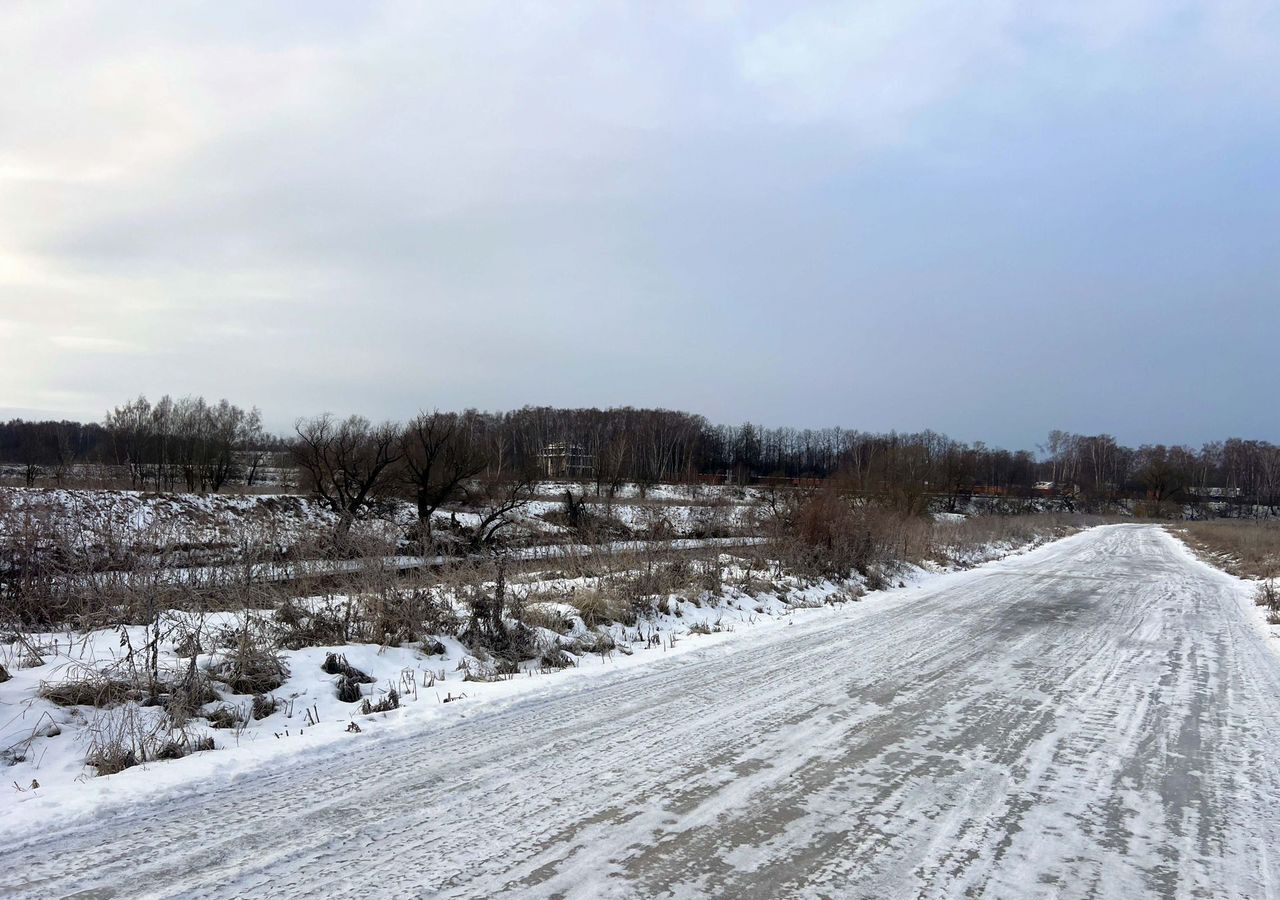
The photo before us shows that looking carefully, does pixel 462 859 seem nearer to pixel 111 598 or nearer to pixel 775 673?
pixel 775 673

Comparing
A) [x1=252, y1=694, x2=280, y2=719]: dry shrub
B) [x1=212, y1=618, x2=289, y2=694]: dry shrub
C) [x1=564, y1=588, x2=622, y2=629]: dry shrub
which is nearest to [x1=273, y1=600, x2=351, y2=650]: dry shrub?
[x1=212, y1=618, x2=289, y2=694]: dry shrub

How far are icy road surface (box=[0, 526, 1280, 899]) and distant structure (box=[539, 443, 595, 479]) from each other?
207 feet

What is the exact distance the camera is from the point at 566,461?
83.5 m

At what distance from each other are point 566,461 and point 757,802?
79.6m

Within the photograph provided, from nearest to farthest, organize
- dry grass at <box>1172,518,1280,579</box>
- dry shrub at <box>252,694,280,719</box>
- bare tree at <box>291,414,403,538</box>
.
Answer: dry shrub at <box>252,694,280,719</box> → dry grass at <box>1172,518,1280,579</box> → bare tree at <box>291,414,403,538</box>

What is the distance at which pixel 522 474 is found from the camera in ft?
131

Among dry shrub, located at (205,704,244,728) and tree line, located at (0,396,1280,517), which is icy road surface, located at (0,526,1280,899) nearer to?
dry shrub, located at (205,704,244,728)

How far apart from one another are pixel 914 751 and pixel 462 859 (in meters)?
3.43

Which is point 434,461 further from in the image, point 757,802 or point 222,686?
point 757,802

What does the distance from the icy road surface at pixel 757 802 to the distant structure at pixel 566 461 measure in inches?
2482

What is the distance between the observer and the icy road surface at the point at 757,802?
351 centimetres

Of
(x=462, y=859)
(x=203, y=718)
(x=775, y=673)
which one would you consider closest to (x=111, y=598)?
(x=203, y=718)

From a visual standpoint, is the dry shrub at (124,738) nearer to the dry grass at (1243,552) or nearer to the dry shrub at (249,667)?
the dry shrub at (249,667)

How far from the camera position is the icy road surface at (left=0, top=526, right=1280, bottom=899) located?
3510mm
